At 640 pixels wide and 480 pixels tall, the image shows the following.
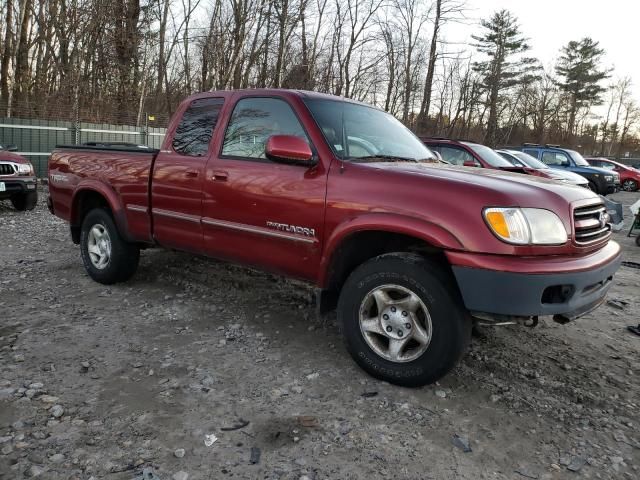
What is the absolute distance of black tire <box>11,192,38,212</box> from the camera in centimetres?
901

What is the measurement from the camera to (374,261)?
305 centimetres

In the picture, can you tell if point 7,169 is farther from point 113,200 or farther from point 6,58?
point 6,58

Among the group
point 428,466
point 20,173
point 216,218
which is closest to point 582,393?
point 428,466

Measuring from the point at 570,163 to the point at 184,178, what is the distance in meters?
16.2

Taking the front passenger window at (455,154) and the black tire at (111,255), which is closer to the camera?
the black tire at (111,255)

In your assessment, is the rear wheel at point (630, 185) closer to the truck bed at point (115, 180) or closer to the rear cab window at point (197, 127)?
the rear cab window at point (197, 127)

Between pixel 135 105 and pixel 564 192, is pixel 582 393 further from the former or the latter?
pixel 135 105

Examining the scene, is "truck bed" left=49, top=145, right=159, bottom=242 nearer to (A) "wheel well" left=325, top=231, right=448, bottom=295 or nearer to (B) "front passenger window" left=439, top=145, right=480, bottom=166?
(A) "wheel well" left=325, top=231, right=448, bottom=295

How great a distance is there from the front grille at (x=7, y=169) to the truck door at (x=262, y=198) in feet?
21.5

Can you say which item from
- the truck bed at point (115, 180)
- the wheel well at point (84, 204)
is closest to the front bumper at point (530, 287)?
the truck bed at point (115, 180)

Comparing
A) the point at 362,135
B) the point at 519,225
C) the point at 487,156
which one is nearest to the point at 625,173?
the point at 487,156

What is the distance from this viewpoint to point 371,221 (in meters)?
2.93

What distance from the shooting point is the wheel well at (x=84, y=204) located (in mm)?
4988

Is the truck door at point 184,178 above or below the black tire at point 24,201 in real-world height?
above
